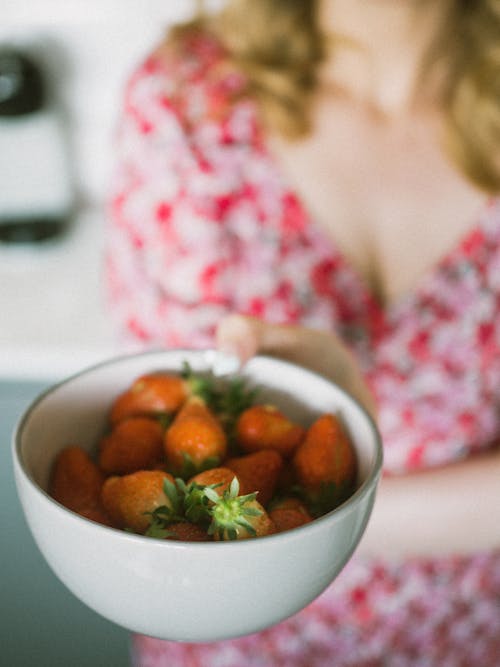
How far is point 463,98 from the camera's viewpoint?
2.91ft

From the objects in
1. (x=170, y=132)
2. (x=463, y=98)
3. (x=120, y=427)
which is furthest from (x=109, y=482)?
(x=463, y=98)

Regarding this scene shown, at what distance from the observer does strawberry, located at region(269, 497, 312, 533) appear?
0.37m

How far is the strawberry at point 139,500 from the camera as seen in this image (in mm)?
368

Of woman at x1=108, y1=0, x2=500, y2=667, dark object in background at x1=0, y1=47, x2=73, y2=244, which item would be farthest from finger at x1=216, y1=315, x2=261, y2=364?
dark object in background at x1=0, y1=47, x2=73, y2=244

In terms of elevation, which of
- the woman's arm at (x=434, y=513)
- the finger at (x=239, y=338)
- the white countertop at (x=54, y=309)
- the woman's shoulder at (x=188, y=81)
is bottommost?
the woman's arm at (x=434, y=513)

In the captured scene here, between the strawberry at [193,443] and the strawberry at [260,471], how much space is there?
0.01 m

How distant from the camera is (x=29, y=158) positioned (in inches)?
45.4

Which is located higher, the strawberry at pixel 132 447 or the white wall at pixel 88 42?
the white wall at pixel 88 42

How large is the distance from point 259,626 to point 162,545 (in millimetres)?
89

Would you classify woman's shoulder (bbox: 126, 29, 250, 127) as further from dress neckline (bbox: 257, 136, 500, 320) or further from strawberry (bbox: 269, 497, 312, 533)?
strawberry (bbox: 269, 497, 312, 533)

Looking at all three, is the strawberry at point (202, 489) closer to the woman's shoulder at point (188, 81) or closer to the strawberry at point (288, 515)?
the strawberry at point (288, 515)

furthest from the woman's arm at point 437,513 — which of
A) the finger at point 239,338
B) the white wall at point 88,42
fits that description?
the white wall at point 88,42

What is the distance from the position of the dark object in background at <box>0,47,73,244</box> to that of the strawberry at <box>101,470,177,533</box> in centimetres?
82

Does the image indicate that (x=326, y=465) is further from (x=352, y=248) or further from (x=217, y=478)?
(x=352, y=248)
